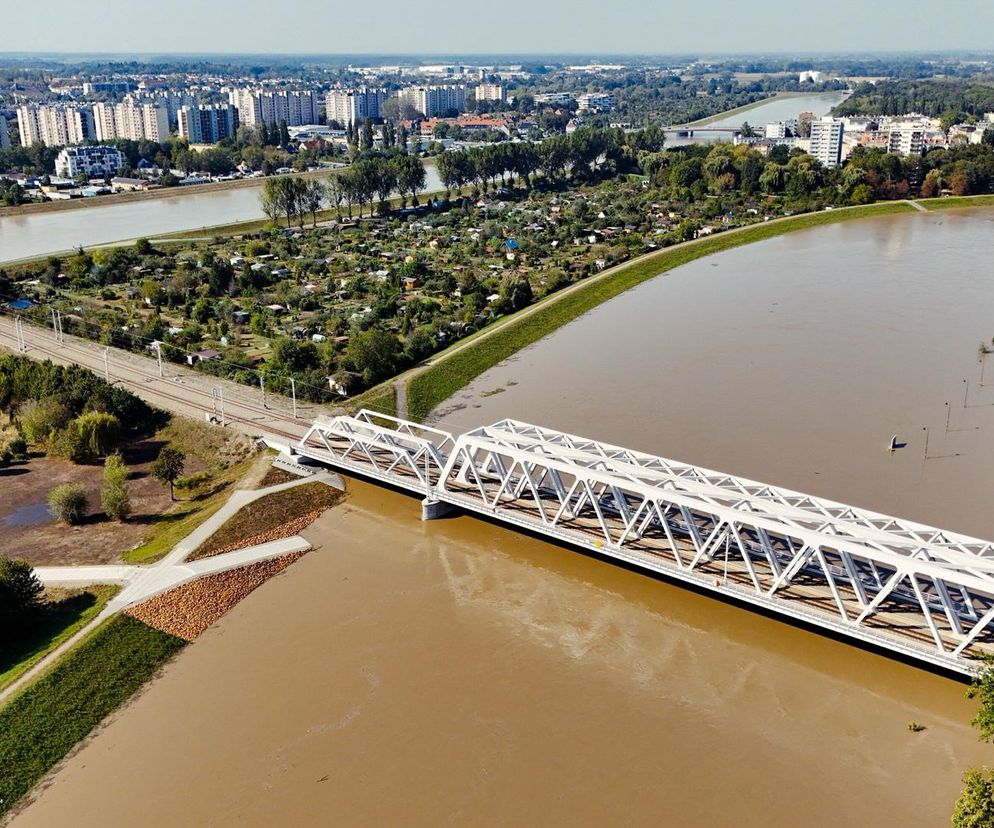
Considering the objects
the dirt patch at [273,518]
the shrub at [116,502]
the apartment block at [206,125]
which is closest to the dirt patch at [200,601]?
the dirt patch at [273,518]

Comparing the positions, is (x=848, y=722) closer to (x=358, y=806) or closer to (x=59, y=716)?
(x=358, y=806)

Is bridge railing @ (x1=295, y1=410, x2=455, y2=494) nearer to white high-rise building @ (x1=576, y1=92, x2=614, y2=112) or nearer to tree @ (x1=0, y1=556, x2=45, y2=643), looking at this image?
tree @ (x1=0, y1=556, x2=45, y2=643)

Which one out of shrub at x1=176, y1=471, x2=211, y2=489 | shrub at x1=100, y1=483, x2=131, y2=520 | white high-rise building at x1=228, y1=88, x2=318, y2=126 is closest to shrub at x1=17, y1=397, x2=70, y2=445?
shrub at x1=176, y1=471, x2=211, y2=489

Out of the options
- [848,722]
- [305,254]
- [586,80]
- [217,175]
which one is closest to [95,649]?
[848,722]

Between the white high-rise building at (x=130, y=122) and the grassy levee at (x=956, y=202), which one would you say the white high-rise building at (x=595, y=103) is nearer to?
the white high-rise building at (x=130, y=122)

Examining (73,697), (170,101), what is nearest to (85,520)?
(73,697)

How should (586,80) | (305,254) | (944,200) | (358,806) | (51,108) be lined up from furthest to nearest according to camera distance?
1. (586,80)
2. (51,108)
3. (944,200)
4. (305,254)
5. (358,806)

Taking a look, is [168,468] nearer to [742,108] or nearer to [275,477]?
[275,477]
